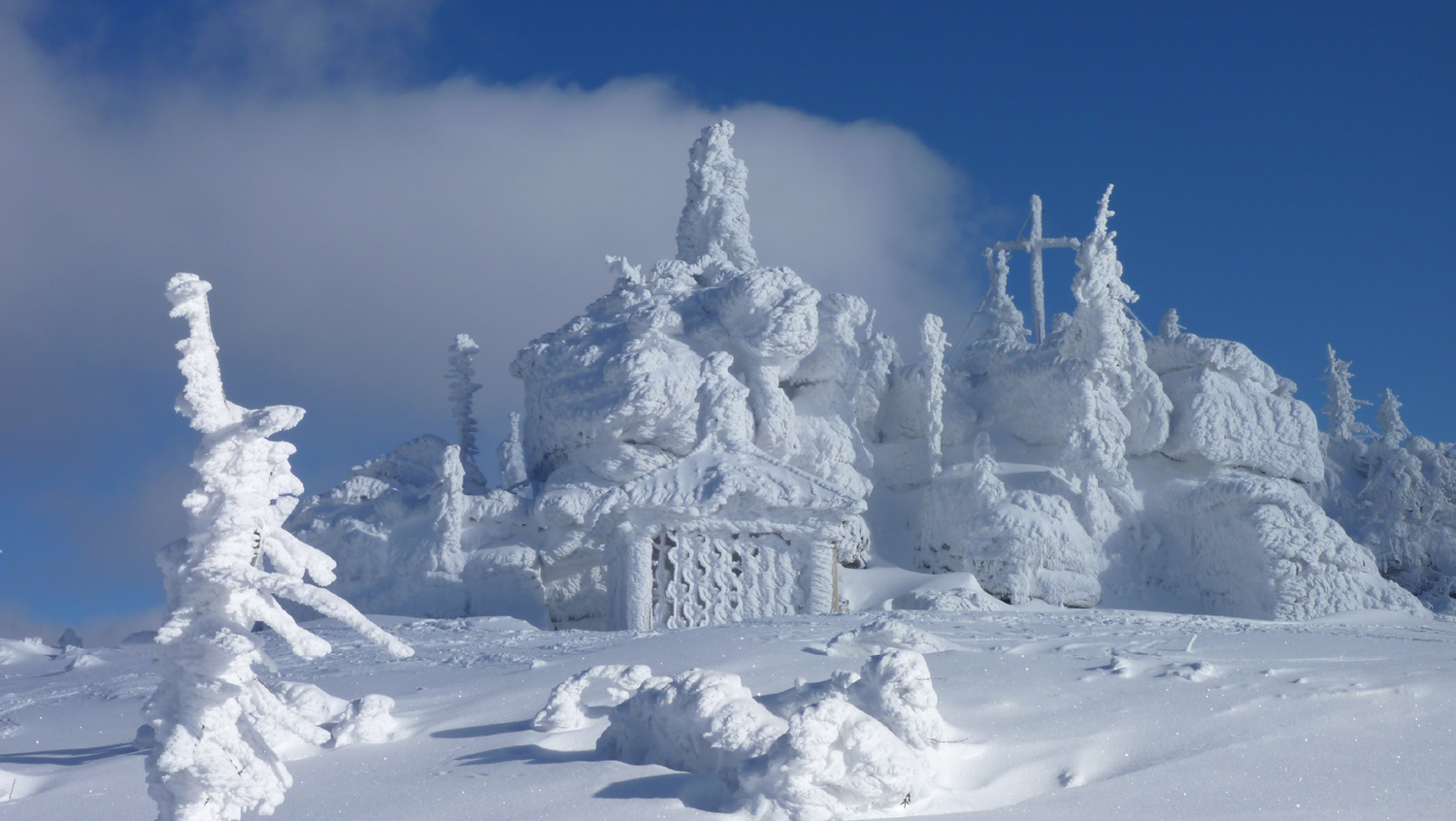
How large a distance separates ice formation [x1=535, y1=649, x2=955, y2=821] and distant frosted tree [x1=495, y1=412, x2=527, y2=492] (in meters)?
10.3

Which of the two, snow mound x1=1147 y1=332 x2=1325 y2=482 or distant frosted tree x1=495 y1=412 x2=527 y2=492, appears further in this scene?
distant frosted tree x1=495 y1=412 x2=527 y2=492

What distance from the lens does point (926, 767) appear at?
5.55 m

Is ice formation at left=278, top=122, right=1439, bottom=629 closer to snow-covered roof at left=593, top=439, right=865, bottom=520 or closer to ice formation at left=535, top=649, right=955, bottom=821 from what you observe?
snow-covered roof at left=593, top=439, right=865, bottom=520

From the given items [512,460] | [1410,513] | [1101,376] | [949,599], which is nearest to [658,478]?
[949,599]

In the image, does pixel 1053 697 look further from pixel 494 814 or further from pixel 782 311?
pixel 782 311

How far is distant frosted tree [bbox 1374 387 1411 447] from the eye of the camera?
18156 millimetres

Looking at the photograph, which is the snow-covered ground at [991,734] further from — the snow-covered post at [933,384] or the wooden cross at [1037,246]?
the wooden cross at [1037,246]

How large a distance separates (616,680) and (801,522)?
21.3ft

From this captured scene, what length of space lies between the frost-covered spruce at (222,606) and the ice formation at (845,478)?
28.7 feet

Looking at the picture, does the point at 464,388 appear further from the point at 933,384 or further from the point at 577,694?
the point at 577,694

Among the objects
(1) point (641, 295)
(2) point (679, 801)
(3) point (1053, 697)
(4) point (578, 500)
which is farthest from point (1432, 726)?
(1) point (641, 295)

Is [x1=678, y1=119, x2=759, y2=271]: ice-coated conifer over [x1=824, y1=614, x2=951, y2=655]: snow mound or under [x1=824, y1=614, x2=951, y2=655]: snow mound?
over

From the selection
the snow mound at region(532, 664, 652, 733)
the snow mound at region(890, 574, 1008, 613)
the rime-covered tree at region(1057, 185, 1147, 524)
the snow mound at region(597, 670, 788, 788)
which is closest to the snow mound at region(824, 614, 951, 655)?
the snow mound at region(532, 664, 652, 733)

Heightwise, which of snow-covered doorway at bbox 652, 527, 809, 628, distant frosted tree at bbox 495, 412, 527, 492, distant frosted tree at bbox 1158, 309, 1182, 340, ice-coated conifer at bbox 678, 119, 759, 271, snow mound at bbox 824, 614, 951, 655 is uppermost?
ice-coated conifer at bbox 678, 119, 759, 271
